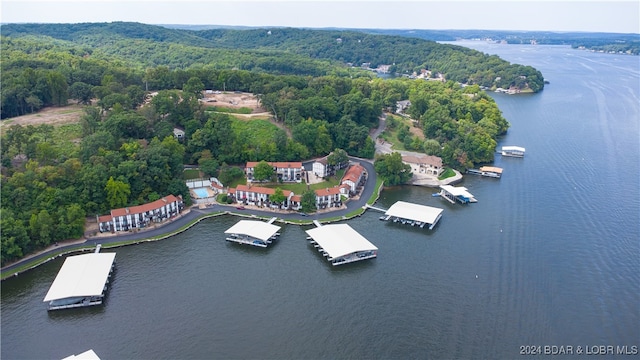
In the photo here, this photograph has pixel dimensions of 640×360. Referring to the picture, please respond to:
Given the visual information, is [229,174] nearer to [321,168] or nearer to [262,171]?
[262,171]

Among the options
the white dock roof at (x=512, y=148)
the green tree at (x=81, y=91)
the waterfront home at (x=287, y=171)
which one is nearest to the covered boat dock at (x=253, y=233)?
the waterfront home at (x=287, y=171)

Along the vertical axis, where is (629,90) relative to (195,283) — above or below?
above

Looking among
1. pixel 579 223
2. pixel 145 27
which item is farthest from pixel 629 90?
pixel 145 27

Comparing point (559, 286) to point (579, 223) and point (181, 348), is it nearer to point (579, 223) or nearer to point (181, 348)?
point (579, 223)

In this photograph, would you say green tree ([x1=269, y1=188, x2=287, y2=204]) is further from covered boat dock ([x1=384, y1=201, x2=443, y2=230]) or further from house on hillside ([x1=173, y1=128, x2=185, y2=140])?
house on hillside ([x1=173, y1=128, x2=185, y2=140])

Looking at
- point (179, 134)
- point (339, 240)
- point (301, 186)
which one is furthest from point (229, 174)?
point (339, 240)

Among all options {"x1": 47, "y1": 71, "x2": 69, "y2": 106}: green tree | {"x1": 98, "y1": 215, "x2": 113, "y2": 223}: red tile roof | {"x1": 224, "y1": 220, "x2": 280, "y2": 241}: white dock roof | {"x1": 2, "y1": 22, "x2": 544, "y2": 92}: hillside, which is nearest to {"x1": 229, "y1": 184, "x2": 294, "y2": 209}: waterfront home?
{"x1": 224, "y1": 220, "x2": 280, "y2": 241}: white dock roof
